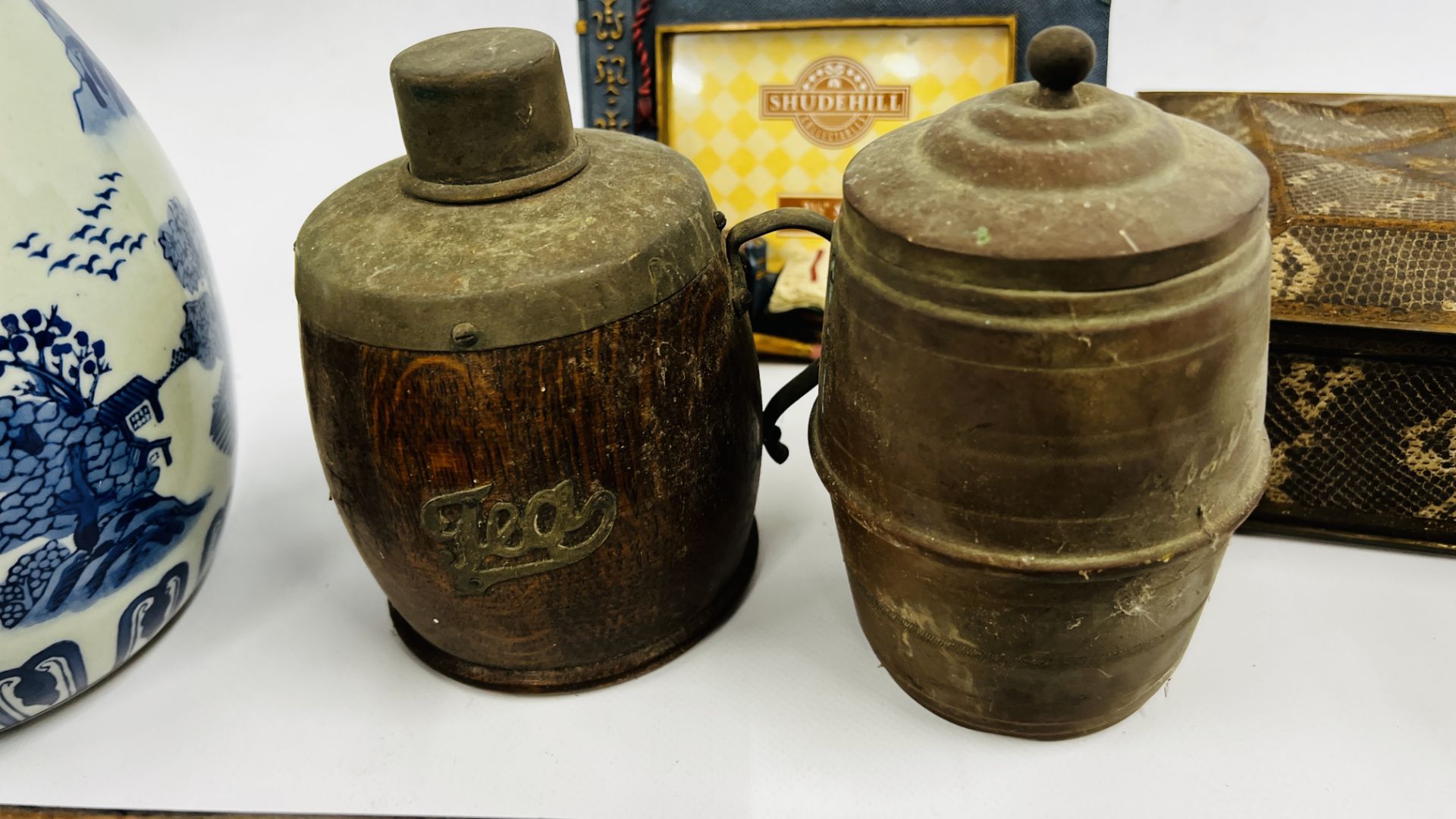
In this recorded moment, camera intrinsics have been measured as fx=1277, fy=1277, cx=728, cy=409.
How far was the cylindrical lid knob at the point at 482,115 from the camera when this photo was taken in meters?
1.42

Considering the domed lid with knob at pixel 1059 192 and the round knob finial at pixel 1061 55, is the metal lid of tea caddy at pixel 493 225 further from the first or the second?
the round knob finial at pixel 1061 55

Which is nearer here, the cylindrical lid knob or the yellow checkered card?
the cylindrical lid knob

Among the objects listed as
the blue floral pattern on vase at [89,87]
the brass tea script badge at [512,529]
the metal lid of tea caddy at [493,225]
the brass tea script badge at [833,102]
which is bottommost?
the brass tea script badge at [512,529]

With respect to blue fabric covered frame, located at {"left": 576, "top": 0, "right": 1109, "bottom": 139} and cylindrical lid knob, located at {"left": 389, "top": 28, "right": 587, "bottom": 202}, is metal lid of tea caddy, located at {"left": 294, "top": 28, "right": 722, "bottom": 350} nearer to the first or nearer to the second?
cylindrical lid knob, located at {"left": 389, "top": 28, "right": 587, "bottom": 202}

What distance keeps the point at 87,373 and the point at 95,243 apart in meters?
0.15

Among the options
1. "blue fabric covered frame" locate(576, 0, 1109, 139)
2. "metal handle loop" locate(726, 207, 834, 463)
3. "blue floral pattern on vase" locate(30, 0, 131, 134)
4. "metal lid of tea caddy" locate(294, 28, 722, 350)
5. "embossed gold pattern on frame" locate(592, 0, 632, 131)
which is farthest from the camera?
"embossed gold pattern on frame" locate(592, 0, 632, 131)

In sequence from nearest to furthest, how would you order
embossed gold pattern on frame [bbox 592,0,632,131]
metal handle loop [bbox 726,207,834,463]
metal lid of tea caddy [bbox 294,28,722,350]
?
metal lid of tea caddy [bbox 294,28,722,350] → metal handle loop [bbox 726,207,834,463] → embossed gold pattern on frame [bbox 592,0,632,131]

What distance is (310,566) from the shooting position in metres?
1.94

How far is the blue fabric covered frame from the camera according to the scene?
237 centimetres

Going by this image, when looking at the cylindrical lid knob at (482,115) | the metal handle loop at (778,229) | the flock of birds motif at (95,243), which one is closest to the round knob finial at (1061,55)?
the metal handle loop at (778,229)

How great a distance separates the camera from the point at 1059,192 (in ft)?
3.94

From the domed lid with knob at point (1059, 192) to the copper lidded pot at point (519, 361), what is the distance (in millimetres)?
289

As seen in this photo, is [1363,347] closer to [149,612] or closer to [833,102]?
[833,102]

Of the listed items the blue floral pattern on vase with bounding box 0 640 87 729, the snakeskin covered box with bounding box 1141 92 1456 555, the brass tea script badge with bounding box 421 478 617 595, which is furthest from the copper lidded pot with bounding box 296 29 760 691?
the snakeskin covered box with bounding box 1141 92 1456 555
